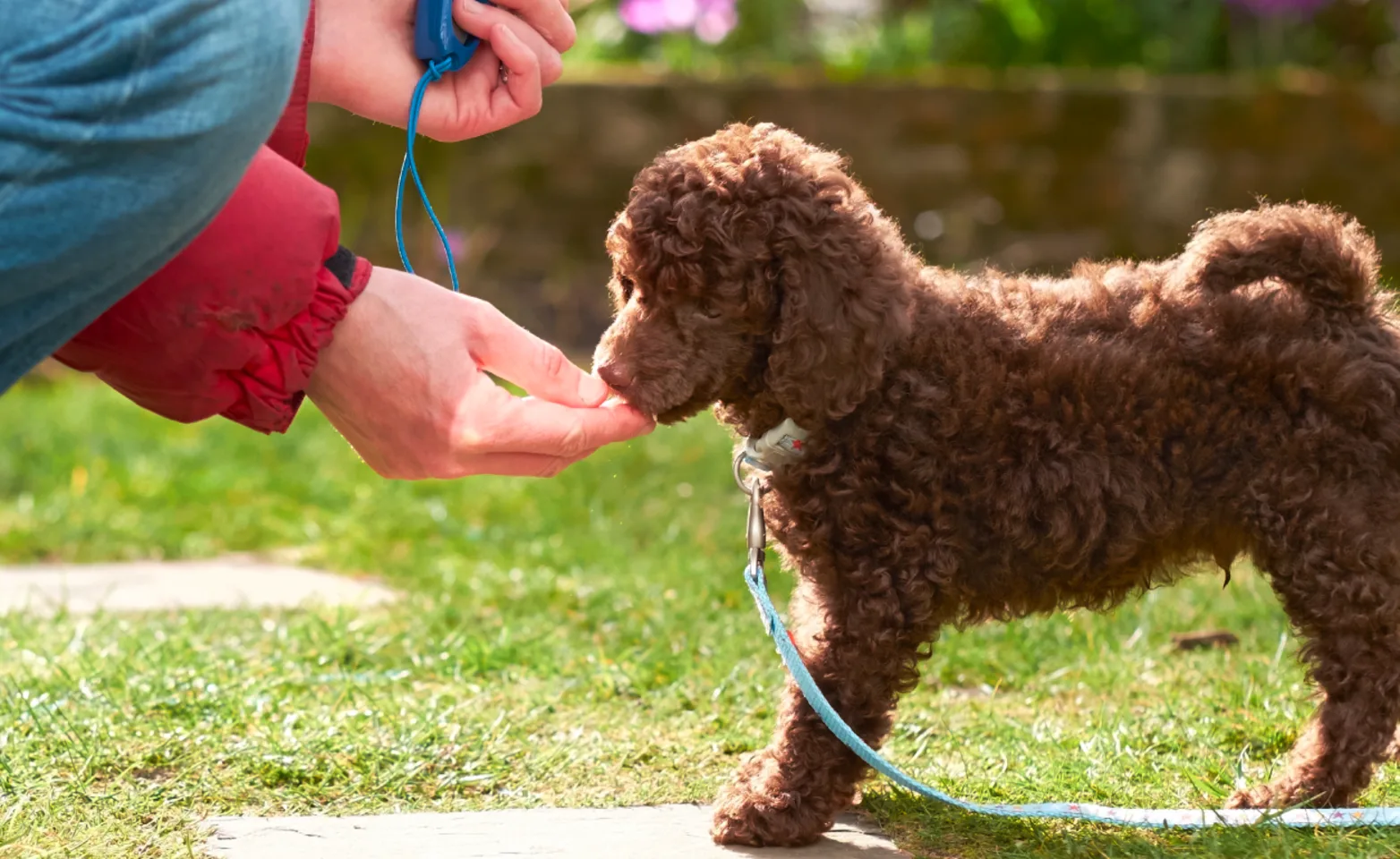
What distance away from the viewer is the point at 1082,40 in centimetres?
945

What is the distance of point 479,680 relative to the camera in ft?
11.9

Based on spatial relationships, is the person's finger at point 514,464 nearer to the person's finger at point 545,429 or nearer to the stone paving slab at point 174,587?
the person's finger at point 545,429

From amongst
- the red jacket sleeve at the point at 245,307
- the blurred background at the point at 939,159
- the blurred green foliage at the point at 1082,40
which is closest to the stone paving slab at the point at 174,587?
the red jacket sleeve at the point at 245,307

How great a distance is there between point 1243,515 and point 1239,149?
6385 millimetres

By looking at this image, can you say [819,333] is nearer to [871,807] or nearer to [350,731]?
[871,807]

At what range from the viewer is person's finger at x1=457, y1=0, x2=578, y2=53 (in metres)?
2.68

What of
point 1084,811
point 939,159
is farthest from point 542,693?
point 939,159

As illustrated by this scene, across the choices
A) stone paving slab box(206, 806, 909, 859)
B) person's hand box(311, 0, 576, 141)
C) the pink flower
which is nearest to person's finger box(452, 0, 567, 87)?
person's hand box(311, 0, 576, 141)

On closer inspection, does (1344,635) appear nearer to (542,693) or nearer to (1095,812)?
(1095,812)

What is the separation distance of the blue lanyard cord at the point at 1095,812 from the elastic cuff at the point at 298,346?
947 millimetres

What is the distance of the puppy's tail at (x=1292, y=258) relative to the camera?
2.74m

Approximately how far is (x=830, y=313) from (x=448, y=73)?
2.64 feet

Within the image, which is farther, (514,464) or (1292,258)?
(1292,258)

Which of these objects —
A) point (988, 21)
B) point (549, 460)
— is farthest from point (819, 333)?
point (988, 21)
